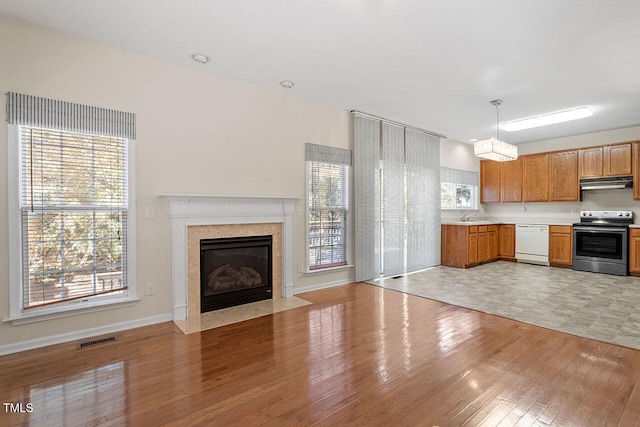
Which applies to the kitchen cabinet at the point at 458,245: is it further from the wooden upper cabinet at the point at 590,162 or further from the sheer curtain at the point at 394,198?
the wooden upper cabinet at the point at 590,162

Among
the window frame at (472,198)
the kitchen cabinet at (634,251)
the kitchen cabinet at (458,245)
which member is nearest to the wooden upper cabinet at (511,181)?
the window frame at (472,198)

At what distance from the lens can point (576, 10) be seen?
251 cm

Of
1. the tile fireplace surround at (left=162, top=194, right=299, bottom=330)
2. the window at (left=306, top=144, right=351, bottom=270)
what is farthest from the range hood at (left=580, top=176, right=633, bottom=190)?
the tile fireplace surround at (left=162, top=194, right=299, bottom=330)

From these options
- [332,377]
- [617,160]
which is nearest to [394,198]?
[332,377]

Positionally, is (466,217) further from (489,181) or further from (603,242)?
(603,242)

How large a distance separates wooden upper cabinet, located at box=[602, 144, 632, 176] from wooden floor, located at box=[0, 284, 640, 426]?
4850 mm

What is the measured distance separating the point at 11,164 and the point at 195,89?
182cm

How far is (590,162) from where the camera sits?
20.5 feet

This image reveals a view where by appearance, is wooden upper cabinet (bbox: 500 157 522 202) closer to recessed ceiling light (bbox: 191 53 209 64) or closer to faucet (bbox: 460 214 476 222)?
faucet (bbox: 460 214 476 222)

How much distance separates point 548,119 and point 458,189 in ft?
8.26

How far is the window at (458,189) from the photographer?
705cm

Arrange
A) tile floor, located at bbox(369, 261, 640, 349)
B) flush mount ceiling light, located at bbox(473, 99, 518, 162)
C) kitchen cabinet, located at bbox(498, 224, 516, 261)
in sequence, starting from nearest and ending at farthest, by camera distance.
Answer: tile floor, located at bbox(369, 261, 640, 349), flush mount ceiling light, located at bbox(473, 99, 518, 162), kitchen cabinet, located at bbox(498, 224, 516, 261)

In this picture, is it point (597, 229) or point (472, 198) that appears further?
point (472, 198)

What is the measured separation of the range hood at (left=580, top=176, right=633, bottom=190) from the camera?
19.1 feet
